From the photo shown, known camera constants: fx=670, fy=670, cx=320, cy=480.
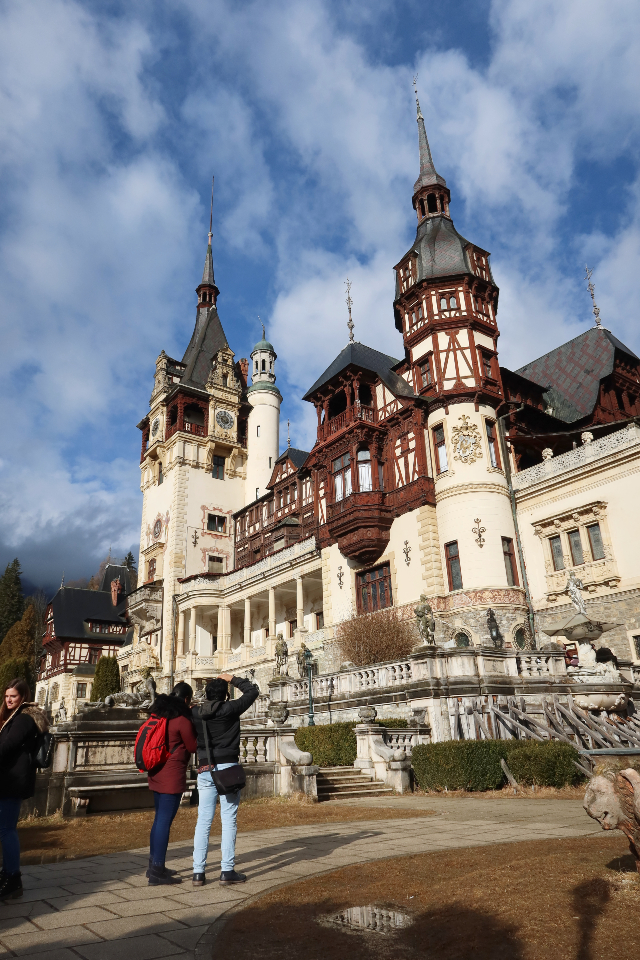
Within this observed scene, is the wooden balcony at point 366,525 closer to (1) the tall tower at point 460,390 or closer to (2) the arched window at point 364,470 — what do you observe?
(2) the arched window at point 364,470

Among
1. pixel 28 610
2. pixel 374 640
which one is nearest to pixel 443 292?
pixel 374 640

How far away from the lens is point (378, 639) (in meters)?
29.8

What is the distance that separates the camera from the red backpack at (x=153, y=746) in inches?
261

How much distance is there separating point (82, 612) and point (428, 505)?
53.2 metres

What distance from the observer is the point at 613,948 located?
4137 mm

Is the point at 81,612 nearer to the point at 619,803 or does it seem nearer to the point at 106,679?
the point at 106,679

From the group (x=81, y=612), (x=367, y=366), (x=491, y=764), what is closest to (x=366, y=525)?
(x=367, y=366)

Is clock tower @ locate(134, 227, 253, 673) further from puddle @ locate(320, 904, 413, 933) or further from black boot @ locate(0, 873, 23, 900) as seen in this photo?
puddle @ locate(320, 904, 413, 933)

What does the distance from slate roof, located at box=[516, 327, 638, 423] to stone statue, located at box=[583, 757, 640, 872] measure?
3287cm

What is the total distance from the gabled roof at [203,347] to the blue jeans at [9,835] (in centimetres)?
4970

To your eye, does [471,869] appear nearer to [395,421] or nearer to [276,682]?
[276,682]

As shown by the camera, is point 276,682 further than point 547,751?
Yes

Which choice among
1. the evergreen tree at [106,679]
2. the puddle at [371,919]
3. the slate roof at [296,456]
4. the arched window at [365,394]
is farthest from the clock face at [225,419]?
the puddle at [371,919]

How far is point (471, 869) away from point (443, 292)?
104 ft
